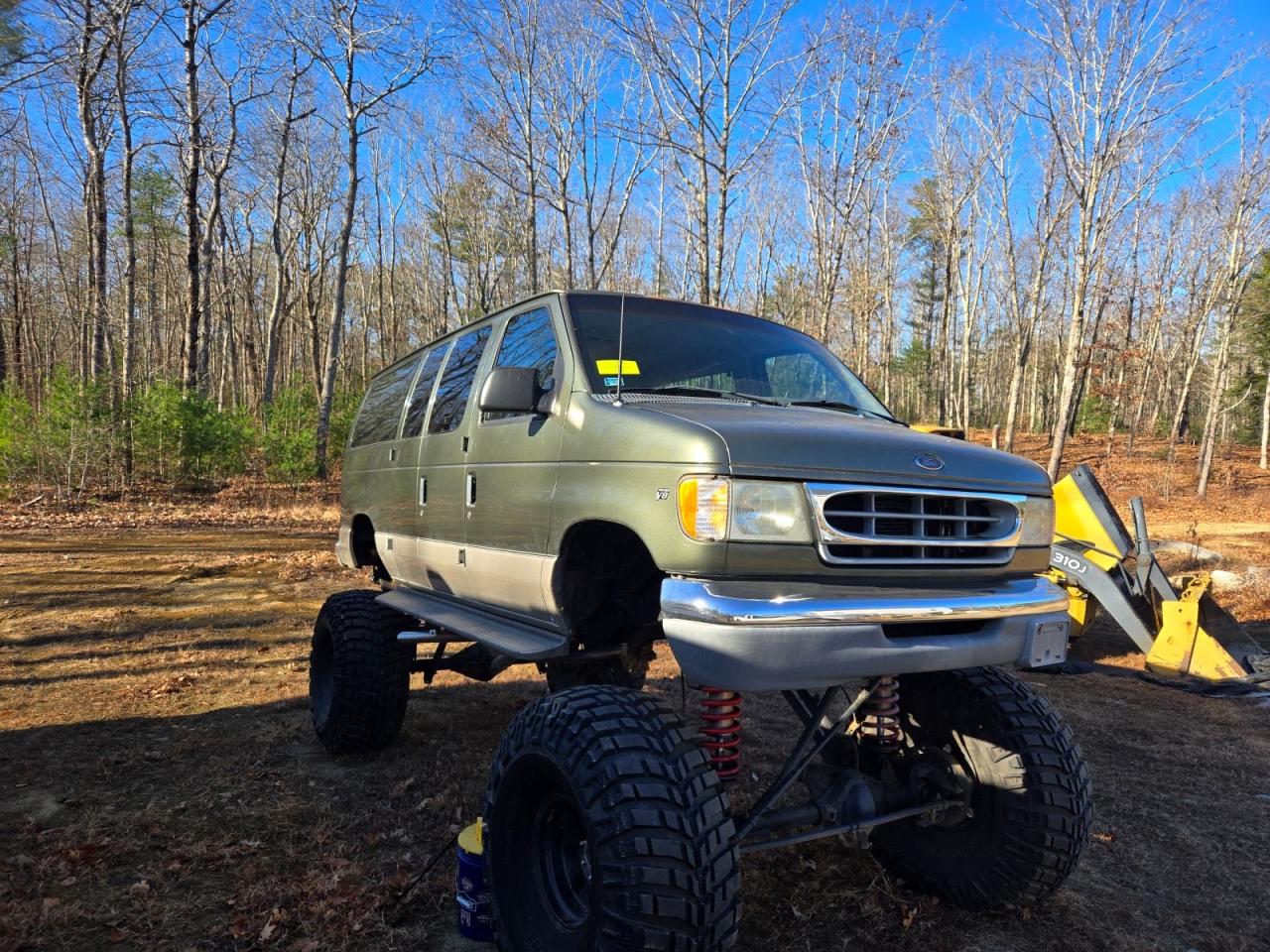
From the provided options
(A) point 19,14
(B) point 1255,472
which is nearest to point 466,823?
(A) point 19,14

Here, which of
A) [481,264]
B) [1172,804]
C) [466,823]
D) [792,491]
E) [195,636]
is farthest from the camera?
[481,264]

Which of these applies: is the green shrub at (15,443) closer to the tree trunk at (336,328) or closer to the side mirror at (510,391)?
the tree trunk at (336,328)

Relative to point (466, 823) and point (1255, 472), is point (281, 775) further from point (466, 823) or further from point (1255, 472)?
point (1255, 472)

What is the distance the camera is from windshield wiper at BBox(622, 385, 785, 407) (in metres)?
3.05

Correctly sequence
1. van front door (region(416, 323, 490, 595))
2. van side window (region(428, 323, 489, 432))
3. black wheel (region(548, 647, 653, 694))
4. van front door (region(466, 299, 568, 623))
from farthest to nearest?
van side window (region(428, 323, 489, 432)) < van front door (region(416, 323, 490, 595)) < black wheel (region(548, 647, 653, 694)) < van front door (region(466, 299, 568, 623))

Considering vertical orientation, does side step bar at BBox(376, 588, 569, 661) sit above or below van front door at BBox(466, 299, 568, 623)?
below

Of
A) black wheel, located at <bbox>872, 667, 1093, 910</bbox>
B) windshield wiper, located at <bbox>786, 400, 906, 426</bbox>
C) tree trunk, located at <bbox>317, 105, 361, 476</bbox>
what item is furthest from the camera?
tree trunk, located at <bbox>317, 105, 361, 476</bbox>

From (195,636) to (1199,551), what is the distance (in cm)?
1333

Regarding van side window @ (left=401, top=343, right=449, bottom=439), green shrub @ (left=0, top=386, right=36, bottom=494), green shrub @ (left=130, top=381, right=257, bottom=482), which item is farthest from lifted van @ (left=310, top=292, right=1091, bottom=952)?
green shrub @ (left=130, top=381, right=257, bottom=482)

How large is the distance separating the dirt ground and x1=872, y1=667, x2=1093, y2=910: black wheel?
0.16m

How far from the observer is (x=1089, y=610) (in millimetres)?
7219

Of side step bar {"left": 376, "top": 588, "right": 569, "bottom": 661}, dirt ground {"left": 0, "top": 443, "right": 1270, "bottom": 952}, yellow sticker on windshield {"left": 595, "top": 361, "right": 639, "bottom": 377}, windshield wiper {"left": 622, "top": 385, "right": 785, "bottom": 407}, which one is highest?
yellow sticker on windshield {"left": 595, "top": 361, "right": 639, "bottom": 377}

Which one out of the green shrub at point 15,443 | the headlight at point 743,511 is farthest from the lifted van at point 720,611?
the green shrub at point 15,443

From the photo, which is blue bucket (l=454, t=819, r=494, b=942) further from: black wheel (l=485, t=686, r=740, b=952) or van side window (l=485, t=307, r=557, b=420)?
van side window (l=485, t=307, r=557, b=420)
